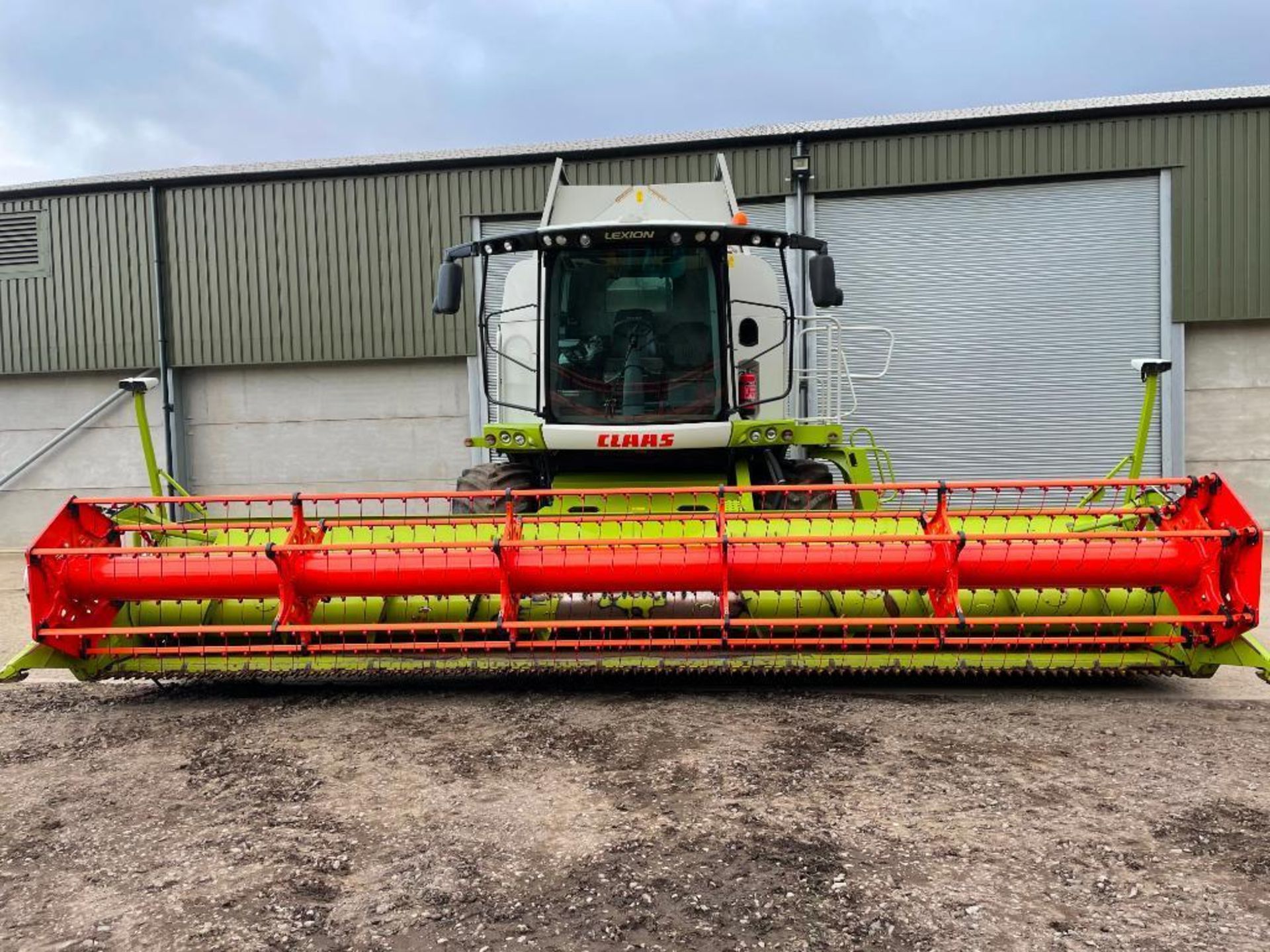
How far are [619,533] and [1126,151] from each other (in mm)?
10750

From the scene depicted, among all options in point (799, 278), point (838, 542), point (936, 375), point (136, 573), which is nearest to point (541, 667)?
point (838, 542)

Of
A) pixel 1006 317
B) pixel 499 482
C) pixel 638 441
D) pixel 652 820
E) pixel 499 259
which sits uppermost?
pixel 499 259

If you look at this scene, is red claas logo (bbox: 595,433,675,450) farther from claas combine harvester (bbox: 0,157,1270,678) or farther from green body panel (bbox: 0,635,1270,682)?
green body panel (bbox: 0,635,1270,682)

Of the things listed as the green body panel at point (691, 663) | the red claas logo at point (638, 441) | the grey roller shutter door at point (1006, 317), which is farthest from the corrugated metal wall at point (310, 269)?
the green body panel at point (691, 663)

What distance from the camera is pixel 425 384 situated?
13.0 m

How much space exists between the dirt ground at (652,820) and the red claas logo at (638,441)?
1.57 metres

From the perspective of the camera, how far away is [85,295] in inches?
521

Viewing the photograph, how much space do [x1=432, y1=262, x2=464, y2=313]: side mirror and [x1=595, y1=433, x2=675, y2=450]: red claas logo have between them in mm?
1310

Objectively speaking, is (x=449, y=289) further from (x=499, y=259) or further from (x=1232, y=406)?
(x=1232, y=406)

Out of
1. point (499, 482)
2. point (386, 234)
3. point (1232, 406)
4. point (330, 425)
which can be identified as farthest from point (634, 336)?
point (1232, 406)

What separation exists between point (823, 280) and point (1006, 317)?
7.77 m

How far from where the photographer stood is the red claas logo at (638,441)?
555 centimetres

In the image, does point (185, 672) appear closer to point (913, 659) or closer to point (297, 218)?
point (913, 659)

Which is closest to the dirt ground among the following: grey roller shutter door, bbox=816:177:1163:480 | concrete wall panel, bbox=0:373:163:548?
grey roller shutter door, bbox=816:177:1163:480
